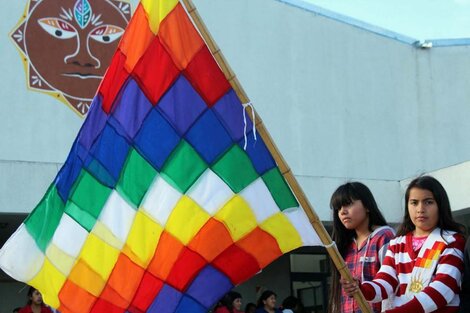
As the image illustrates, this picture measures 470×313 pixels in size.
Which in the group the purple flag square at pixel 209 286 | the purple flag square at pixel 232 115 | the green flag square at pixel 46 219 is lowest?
the purple flag square at pixel 209 286

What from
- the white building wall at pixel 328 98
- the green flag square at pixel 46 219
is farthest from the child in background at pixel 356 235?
the white building wall at pixel 328 98

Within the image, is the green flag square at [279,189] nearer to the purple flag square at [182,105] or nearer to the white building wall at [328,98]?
the purple flag square at [182,105]

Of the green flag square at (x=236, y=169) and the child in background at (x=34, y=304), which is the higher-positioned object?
the green flag square at (x=236, y=169)

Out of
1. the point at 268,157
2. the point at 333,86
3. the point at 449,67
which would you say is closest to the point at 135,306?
the point at 268,157

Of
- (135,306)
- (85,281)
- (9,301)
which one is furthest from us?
(9,301)

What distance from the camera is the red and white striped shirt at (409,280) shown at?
373 cm

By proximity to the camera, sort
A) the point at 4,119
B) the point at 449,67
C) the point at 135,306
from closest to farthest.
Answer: the point at 135,306 < the point at 4,119 < the point at 449,67

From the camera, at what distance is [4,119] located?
450 inches

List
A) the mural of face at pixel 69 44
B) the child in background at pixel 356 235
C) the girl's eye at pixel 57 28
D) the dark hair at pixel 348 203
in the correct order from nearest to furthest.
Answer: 1. the child in background at pixel 356 235
2. the dark hair at pixel 348 203
3. the mural of face at pixel 69 44
4. the girl's eye at pixel 57 28

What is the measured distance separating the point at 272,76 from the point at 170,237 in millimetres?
10476

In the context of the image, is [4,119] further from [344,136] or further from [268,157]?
[268,157]

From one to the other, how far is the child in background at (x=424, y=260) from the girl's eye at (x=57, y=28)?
8866mm

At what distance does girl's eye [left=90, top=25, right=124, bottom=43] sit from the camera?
12328mm

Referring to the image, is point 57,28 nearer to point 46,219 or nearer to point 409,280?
point 46,219
